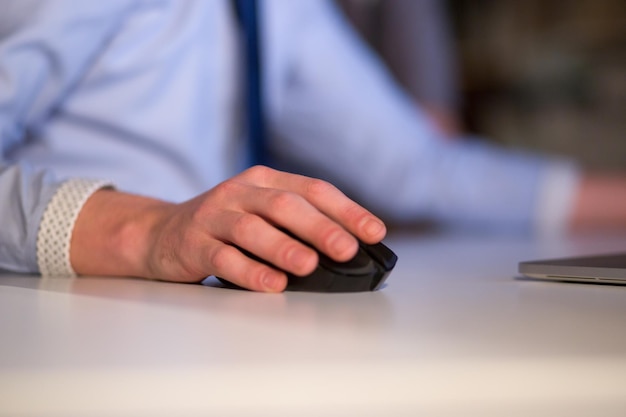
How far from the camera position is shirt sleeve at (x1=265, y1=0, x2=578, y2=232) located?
1.18m

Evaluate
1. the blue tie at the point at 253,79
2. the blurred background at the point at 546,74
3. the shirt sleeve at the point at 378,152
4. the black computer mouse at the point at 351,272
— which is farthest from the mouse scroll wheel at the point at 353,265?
the blurred background at the point at 546,74

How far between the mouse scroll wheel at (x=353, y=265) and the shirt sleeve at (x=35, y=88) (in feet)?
0.72

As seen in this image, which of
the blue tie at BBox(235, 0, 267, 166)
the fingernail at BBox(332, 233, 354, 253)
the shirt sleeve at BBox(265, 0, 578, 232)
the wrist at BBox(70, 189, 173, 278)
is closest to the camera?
the fingernail at BBox(332, 233, 354, 253)

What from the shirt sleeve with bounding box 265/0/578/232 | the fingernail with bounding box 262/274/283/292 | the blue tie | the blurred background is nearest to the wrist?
the fingernail with bounding box 262/274/283/292

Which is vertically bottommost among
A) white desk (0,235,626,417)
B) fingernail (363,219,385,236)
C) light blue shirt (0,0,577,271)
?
white desk (0,235,626,417)

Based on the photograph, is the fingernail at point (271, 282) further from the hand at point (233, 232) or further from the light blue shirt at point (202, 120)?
the light blue shirt at point (202, 120)

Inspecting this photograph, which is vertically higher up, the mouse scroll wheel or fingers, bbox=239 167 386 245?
fingers, bbox=239 167 386 245

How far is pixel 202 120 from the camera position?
94cm

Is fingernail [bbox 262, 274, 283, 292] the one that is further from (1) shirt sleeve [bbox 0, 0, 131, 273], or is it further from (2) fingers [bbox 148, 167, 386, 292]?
(1) shirt sleeve [bbox 0, 0, 131, 273]

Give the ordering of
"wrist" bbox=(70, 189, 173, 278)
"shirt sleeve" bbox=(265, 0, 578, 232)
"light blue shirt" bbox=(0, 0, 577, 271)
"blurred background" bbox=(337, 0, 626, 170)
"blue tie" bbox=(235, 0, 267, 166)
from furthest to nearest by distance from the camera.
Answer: "blurred background" bbox=(337, 0, 626, 170), "shirt sleeve" bbox=(265, 0, 578, 232), "blue tie" bbox=(235, 0, 267, 166), "light blue shirt" bbox=(0, 0, 577, 271), "wrist" bbox=(70, 189, 173, 278)

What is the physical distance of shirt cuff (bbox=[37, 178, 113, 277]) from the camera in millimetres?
591

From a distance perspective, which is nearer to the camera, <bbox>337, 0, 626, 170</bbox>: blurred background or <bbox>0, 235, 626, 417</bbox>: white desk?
<bbox>0, 235, 626, 417</bbox>: white desk

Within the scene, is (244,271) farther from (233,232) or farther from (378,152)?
(378,152)

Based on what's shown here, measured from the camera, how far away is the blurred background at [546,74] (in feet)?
11.7
